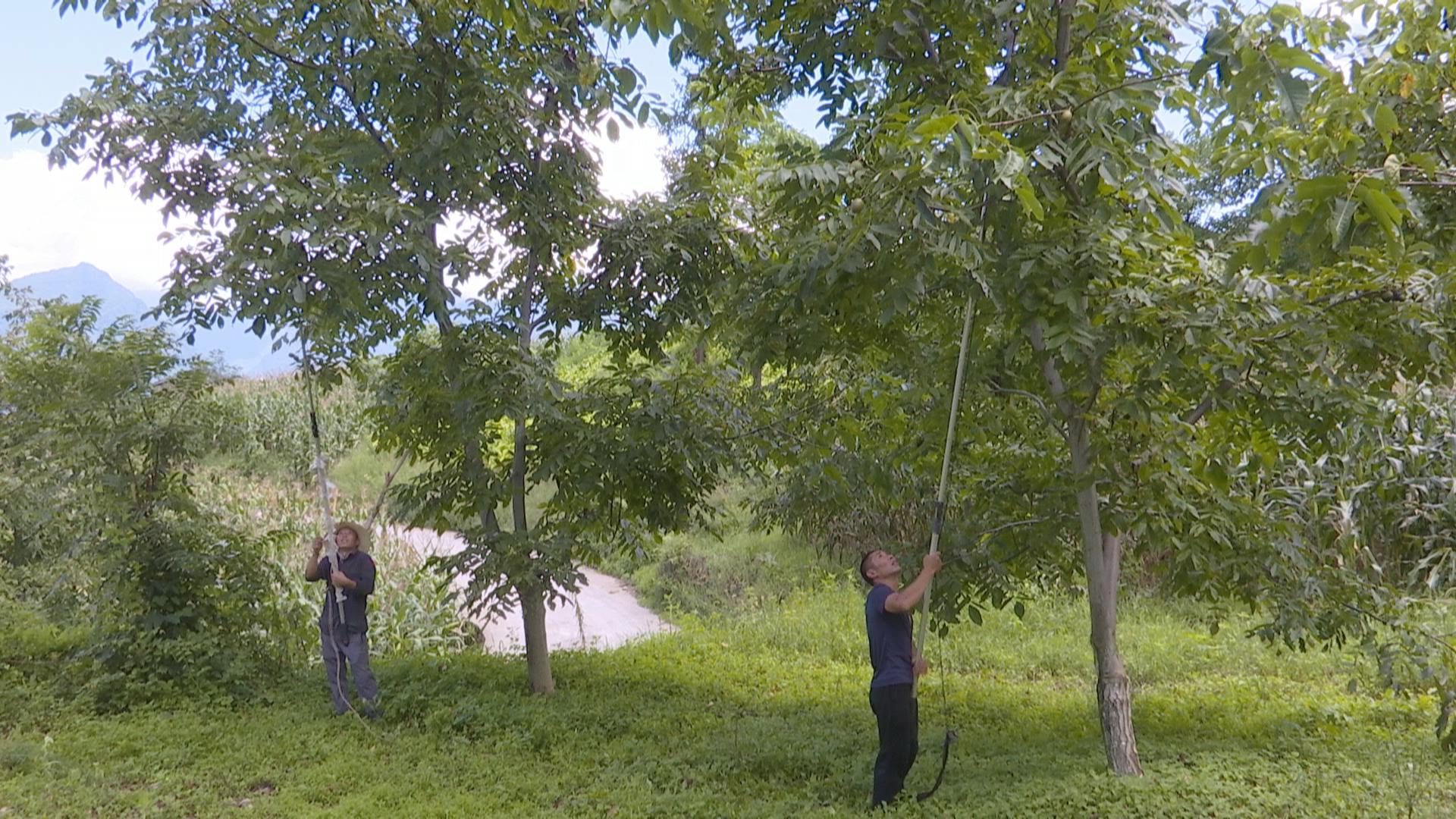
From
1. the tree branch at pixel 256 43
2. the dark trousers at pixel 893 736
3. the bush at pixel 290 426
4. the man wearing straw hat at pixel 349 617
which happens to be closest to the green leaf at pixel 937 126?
the dark trousers at pixel 893 736

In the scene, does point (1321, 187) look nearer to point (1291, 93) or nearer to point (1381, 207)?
point (1381, 207)

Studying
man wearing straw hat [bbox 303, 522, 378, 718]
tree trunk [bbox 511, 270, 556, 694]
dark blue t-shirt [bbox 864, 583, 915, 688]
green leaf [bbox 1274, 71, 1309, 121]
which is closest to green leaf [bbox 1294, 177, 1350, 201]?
green leaf [bbox 1274, 71, 1309, 121]

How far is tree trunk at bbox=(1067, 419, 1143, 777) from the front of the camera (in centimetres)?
496

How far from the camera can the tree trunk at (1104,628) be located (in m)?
4.96

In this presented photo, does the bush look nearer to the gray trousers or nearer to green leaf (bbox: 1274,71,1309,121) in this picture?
the gray trousers

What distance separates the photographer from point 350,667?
6965 mm

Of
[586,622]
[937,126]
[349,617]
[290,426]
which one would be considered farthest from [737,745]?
[290,426]

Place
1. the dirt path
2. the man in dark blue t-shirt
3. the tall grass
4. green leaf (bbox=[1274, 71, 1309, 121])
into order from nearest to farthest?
1. green leaf (bbox=[1274, 71, 1309, 121])
2. the man in dark blue t-shirt
3. the tall grass
4. the dirt path

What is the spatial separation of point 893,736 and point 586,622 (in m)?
7.15

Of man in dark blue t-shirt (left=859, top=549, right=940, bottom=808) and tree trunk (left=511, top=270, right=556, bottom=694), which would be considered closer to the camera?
man in dark blue t-shirt (left=859, top=549, right=940, bottom=808)

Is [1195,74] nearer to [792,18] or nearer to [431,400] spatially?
[792,18]

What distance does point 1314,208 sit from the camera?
2068 mm

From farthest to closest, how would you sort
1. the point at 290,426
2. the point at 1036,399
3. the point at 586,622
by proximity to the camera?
1. the point at 290,426
2. the point at 586,622
3. the point at 1036,399

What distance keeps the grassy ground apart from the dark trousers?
17cm
